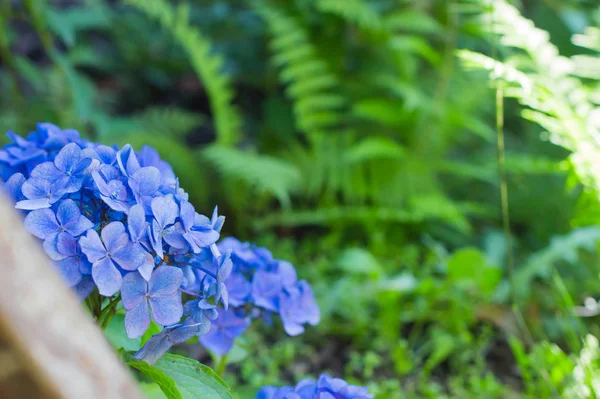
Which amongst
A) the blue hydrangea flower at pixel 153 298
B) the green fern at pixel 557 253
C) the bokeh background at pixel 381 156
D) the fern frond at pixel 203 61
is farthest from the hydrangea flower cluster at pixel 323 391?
the fern frond at pixel 203 61

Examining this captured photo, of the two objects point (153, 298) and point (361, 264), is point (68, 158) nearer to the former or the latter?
point (153, 298)

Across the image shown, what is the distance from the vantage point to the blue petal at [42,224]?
2.08 feet

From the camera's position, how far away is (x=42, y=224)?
640 millimetres

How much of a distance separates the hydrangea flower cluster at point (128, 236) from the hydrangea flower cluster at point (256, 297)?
11cm

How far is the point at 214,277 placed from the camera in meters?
0.70

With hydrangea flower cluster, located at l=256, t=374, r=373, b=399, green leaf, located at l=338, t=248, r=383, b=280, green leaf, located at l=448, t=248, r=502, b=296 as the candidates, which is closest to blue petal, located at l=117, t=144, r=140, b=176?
hydrangea flower cluster, located at l=256, t=374, r=373, b=399

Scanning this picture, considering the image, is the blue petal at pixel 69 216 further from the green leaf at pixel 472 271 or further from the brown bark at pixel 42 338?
the green leaf at pixel 472 271

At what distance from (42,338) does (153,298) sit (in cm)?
33

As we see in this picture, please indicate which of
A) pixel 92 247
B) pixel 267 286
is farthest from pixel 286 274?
pixel 92 247

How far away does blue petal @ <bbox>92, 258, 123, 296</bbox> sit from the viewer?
23.7 inches

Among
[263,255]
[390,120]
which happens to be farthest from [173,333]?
[390,120]

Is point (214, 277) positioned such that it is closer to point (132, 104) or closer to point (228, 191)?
point (228, 191)

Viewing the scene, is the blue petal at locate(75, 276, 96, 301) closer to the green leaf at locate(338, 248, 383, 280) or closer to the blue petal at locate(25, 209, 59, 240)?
the blue petal at locate(25, 209, 59, 240)

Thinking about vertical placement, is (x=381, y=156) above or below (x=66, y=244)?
below
